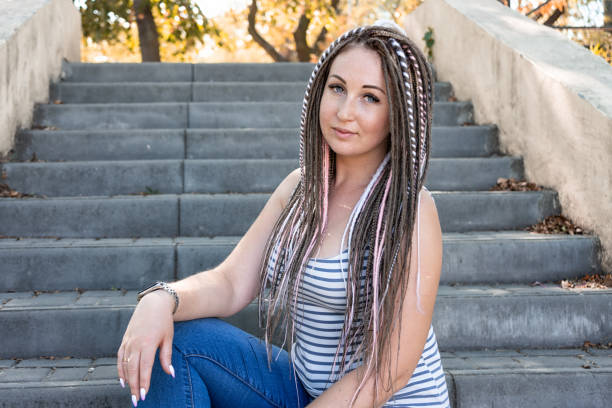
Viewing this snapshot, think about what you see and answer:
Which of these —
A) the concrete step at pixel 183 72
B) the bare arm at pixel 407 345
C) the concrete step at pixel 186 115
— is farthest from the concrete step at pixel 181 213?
the concrete step at pixel 183 72

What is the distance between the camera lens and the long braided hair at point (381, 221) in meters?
1.65

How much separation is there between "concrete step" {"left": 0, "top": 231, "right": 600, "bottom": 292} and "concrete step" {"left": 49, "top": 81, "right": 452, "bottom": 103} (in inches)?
80.8

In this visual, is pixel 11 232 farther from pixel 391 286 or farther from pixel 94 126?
pixel 391 286

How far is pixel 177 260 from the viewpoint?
3035 mm

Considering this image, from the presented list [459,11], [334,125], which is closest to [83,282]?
[334,125]

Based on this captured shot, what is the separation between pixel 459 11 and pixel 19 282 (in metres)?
3.96

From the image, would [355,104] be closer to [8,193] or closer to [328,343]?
[328,343]

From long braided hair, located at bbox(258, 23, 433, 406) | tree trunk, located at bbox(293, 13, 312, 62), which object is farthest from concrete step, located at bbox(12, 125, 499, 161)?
tree trunk, located at bbox(293, 13, 312, 62)

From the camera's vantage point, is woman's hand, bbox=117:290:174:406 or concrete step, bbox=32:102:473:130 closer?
woman's hand, bbox=117:290:174:406

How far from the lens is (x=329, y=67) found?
1854 mm

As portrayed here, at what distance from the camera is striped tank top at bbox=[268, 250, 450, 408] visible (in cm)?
175

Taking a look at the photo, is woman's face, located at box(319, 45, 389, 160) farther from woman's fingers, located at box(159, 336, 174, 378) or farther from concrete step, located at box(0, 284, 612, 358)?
concrete step, located at box(0, 284, 612, 358)

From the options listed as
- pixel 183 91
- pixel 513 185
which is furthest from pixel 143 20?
pixel 513 185

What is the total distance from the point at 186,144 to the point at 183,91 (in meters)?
1.01
